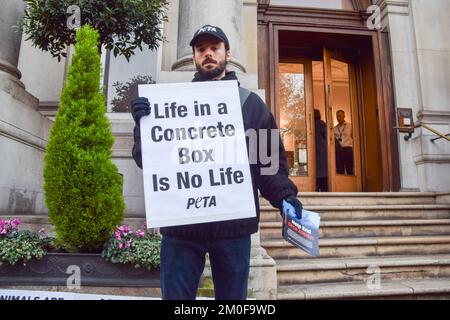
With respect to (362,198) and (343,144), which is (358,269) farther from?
(343,144)

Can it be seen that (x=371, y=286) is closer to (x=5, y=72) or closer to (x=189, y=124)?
(x=189, y=124)

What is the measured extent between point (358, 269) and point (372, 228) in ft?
3.60

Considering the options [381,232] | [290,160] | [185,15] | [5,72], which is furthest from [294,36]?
[5,72]

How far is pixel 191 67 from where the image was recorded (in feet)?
14.3

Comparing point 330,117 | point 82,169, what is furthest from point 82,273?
point 330,117

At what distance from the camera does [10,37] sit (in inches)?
188

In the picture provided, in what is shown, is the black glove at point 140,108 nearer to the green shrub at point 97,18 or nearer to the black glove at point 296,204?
the black glove at point 296,204

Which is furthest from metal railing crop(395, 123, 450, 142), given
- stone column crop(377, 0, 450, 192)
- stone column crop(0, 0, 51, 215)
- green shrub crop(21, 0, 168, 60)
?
stone column crop(0, 0, 51, 215)

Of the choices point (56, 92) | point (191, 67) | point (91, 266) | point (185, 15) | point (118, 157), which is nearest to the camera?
point (91, 266)

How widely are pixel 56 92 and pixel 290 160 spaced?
511 centimetres

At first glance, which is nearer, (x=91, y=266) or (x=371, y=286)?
(x=91, y=266)

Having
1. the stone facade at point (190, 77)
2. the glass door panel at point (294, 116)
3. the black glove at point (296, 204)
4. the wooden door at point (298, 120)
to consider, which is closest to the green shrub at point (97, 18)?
the stone facade at point (190, 77)

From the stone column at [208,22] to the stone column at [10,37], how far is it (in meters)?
2.20

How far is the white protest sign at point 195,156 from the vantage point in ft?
5.96
